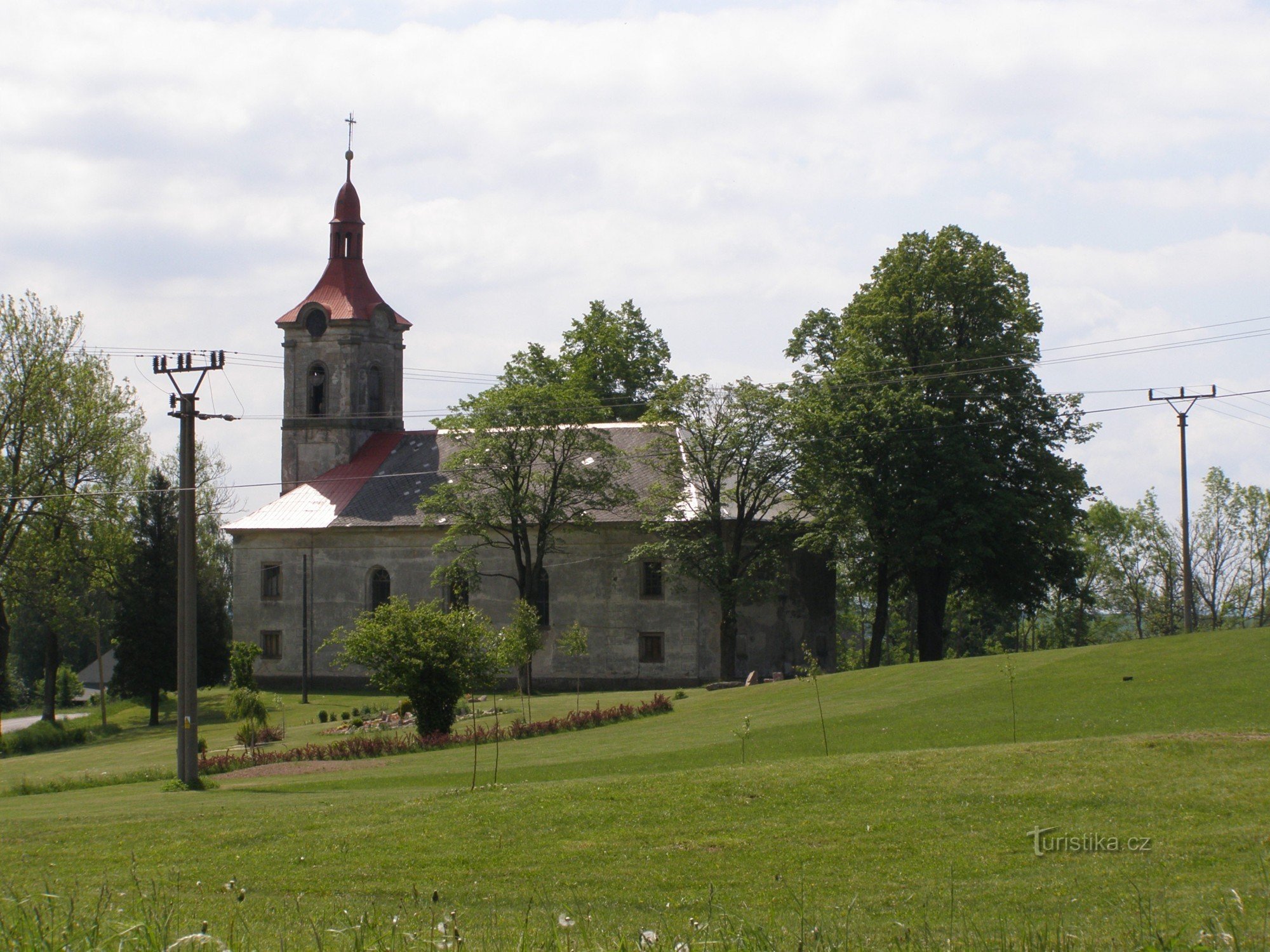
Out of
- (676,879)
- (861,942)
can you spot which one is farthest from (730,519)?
(861,942)

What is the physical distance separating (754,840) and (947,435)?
33.0m

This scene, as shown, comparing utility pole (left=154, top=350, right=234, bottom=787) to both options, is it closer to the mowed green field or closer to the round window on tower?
the mowed green field

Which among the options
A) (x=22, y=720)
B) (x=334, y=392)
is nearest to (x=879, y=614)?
(x=334, y=392)

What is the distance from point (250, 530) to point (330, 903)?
48.3 m

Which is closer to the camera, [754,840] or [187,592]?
[754,840]

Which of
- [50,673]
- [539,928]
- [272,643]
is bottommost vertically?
[50,673]

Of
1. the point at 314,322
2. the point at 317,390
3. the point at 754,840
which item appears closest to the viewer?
the point at 754,840

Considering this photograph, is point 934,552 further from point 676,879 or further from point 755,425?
point 676,879

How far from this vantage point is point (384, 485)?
5862 centimetres

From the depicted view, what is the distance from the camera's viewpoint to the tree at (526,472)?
51656mm

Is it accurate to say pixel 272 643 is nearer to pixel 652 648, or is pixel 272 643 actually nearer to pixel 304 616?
pixel 304 616

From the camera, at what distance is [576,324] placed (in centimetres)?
6688

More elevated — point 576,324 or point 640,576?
point 576,324

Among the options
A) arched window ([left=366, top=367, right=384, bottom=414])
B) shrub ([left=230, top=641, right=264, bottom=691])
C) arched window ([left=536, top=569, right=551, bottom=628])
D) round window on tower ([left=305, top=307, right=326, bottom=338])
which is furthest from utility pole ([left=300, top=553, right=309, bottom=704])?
round window on tower ([left=305, top=307, right=326, bottom=338])
